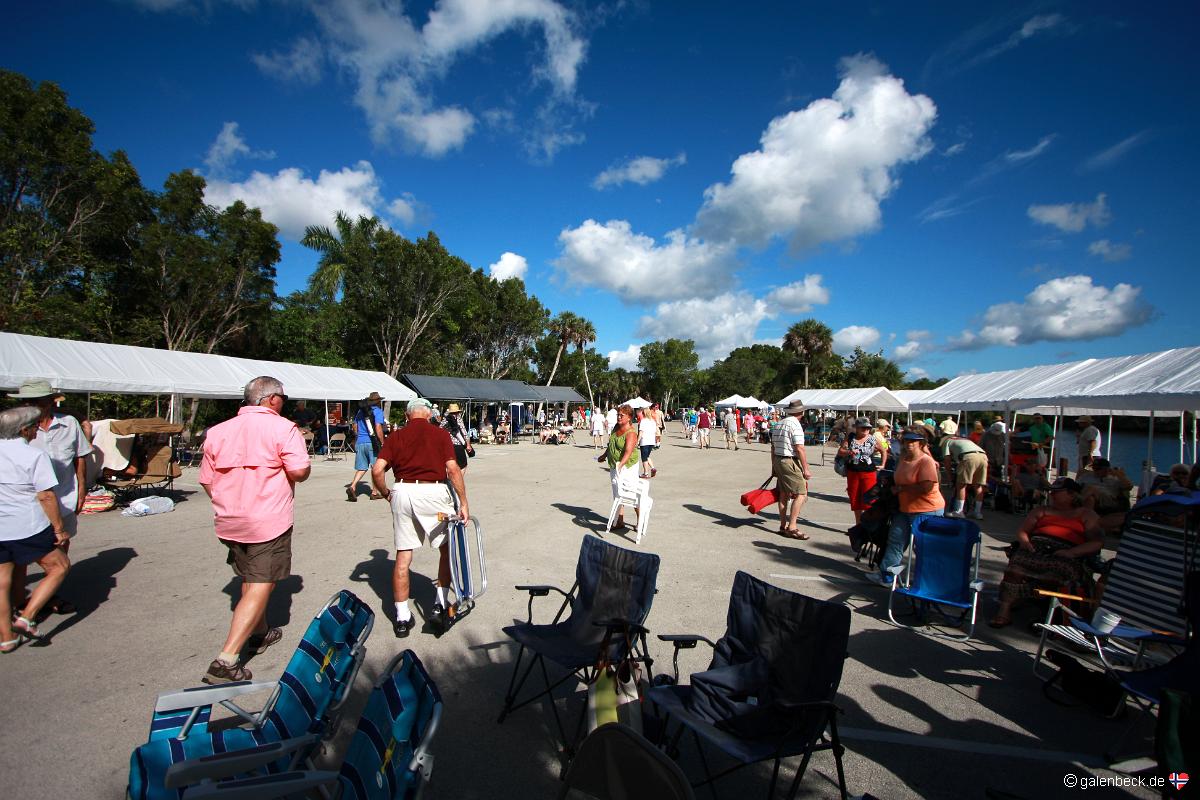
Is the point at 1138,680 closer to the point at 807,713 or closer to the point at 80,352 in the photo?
the point at 807,713

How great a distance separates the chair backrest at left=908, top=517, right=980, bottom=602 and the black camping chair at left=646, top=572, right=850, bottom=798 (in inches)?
93.1

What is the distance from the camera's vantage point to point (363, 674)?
147 inches

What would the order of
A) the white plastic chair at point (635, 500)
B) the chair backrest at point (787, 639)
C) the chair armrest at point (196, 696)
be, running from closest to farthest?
the chair armrest at point (196, 696) → the chair backrest at point (787, 639) → the white plastic chair at point (635, 500)

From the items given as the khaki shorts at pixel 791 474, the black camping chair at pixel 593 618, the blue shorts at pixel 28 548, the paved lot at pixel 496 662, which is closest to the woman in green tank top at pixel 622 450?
the paved lot at pixel 496 662

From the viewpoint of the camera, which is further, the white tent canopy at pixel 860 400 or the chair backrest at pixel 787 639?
the white tent canopy at pixel 860 400

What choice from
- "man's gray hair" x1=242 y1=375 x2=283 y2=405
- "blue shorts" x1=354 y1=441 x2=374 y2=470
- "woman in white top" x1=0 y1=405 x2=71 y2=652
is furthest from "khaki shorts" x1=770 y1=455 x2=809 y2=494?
"woman in white top" x1=0 y1=405 x2=71 y2=652

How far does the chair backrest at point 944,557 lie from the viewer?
4711 millimetres

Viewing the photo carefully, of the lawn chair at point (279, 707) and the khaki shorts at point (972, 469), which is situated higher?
the khaki shorts at point (972, 469)

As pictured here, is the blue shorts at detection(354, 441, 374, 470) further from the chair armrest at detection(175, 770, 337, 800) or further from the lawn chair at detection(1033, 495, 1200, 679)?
the lawn chair at detection(1033, 495, 1200, 679)

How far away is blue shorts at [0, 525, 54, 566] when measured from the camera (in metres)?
3.75

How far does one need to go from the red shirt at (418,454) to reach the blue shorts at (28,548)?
91.6 inches

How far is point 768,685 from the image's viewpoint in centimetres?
291

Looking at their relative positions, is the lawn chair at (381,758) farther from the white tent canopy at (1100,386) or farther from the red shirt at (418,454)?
the white tent canopy at (1100,386)

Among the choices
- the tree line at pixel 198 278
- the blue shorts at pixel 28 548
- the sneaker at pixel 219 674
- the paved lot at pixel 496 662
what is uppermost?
the tree line at pixel 198 278
